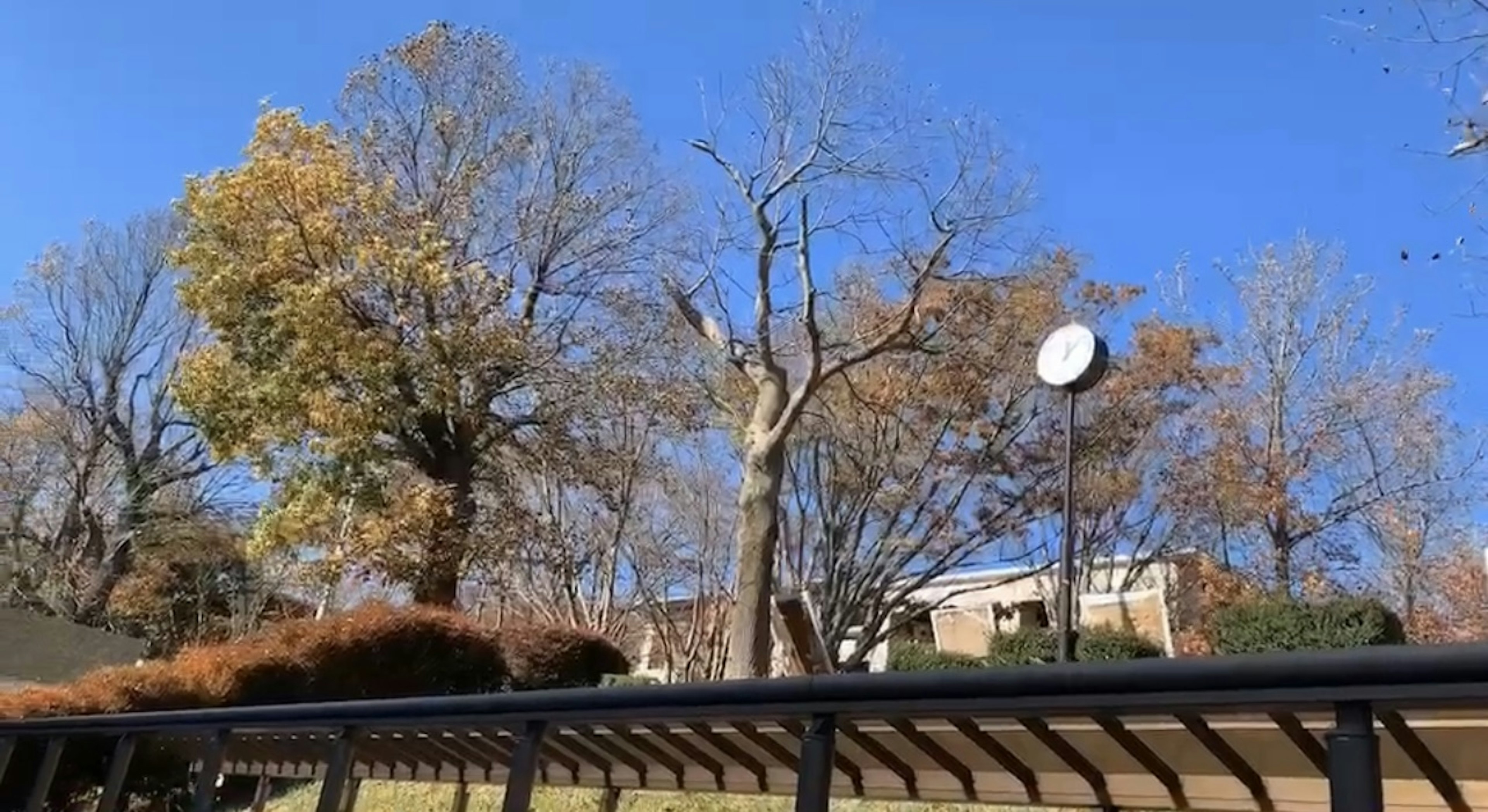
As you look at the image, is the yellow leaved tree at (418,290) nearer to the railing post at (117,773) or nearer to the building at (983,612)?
the building at (983,612)

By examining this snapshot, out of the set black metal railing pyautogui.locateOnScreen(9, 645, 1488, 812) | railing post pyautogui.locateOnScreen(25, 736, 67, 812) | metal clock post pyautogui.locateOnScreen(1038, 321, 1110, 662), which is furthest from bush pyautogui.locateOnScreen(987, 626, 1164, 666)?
railing post pyautogui.locateOnScreen(25, 736, 67, 812)

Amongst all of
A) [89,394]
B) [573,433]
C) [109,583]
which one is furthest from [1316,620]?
[89,394]

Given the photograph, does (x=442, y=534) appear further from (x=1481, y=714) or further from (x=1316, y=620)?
(x=1481, y=714)

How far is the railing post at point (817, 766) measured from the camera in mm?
1470

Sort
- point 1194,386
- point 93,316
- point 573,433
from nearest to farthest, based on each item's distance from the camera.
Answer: point 573,433 → point 1194,386 → point 93,316

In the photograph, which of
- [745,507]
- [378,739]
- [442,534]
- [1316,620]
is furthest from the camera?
A: [442,534]

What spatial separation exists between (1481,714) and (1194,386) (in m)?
16.2

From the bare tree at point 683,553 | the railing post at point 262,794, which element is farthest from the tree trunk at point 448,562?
the railing post at point 262,794

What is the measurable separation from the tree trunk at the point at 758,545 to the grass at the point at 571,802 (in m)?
3.62

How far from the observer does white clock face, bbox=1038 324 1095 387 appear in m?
8.64

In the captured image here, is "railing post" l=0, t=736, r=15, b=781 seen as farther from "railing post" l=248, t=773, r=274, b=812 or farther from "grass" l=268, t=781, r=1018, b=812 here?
"railing post" l=248, t=773, r=274, b=812

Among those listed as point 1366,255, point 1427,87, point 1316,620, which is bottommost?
point 1316,620

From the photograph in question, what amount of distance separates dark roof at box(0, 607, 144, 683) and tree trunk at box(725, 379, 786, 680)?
8.54m

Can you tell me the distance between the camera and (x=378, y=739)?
9.82 feet
